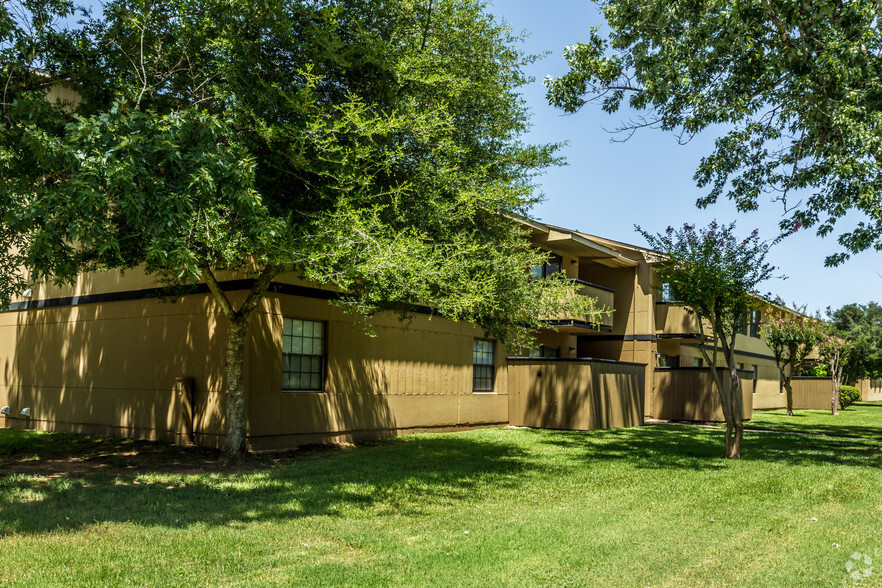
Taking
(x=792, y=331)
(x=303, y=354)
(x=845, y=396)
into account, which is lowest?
(x=845, y=396)

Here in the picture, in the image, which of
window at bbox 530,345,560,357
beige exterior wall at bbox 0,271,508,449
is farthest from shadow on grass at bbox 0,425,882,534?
window at bbox 530,345,560,357

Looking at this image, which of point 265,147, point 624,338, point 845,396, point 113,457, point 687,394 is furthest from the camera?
point 845,396

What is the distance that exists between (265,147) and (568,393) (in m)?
12.2

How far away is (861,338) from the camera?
1769 inches

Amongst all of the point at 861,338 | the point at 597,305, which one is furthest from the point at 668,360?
the point at 861,338

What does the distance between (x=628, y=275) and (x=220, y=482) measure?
2023 centimetres

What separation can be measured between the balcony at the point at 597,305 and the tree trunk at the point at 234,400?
11351 millimetres

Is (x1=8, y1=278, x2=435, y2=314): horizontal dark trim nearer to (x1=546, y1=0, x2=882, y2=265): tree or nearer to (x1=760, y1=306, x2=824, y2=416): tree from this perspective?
(x1=546, y1=0, x2=882, y2=265): tree

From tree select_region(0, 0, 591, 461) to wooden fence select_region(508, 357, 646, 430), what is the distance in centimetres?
Result: 733

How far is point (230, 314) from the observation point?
40.8ft

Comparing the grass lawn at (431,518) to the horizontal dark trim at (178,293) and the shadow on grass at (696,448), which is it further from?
the horizontal dark trim at (178,293)

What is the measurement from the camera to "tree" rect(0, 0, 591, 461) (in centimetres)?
843

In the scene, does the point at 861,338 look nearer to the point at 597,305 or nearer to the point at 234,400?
the point at 597,305

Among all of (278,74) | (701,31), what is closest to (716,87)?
(701,31)
